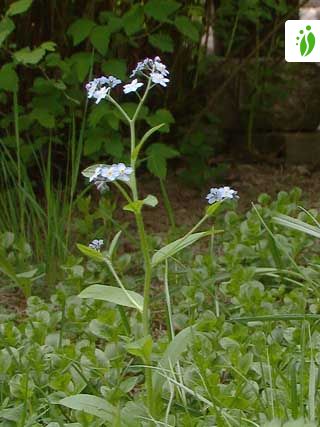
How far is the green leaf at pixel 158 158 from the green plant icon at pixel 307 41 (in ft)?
2.49

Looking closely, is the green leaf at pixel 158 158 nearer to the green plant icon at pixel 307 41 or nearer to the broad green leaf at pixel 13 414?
the green plant icon at pixel 307 41

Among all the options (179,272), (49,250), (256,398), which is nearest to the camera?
(256,398)

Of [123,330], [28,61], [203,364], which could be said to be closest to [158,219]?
[28,61]

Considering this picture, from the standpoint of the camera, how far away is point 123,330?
2.22m

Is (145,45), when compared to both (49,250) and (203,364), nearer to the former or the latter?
(49,250)

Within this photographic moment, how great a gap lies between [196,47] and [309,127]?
0.73 metres

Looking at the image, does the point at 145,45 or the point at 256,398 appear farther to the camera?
the point at 145,45

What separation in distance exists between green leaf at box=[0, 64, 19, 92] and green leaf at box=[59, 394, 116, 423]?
1434 mm

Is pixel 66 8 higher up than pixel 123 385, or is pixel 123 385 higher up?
pixel 66 8

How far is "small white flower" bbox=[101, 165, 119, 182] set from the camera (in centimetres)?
162

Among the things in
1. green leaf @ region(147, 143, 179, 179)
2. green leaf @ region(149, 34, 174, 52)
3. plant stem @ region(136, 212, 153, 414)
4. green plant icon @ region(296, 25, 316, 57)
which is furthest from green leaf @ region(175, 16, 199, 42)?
plant stem @ region(136, 212, 153, 414)

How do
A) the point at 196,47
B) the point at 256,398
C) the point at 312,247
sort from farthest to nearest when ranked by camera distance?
the point at 196,47, the point at 312,247, the point at 256,398

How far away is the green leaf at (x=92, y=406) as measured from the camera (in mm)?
1737

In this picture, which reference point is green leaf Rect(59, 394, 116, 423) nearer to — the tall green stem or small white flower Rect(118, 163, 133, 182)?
the tall green stem
